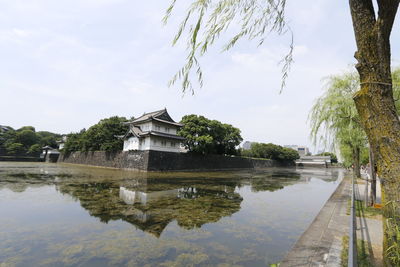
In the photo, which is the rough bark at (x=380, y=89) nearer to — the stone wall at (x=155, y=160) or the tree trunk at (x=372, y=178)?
the tree trunk at (x=372, y=178)

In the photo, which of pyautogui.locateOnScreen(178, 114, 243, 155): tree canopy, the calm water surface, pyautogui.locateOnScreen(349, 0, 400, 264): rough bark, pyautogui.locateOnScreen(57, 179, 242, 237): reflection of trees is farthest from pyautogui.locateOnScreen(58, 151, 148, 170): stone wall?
pyautogui.locateOnScreen(349, 0, 400, 264): rough bark

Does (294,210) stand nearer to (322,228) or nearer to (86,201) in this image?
(322,228)

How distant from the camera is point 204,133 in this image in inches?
1113

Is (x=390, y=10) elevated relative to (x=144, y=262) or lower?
elevated

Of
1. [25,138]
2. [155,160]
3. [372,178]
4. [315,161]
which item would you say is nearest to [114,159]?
[155,160]

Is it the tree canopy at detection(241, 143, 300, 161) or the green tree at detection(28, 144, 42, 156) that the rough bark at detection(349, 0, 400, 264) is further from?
the green tree at detection(28, 144, 42, 156)

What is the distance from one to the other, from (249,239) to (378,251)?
2217 mm

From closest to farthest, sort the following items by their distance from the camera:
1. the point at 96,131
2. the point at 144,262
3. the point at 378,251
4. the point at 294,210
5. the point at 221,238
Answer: the point at 144,262, the point at 378,251, the point at 221,238, the point at 294,210, the point at 96,131

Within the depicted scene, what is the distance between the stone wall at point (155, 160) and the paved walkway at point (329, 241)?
1898 cm

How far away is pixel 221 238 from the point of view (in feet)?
14.5

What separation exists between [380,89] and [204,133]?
26.2 m

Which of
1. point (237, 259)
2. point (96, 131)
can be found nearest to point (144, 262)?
point (237, 259)

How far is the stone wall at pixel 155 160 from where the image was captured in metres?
23.0

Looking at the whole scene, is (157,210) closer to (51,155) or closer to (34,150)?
(51,155)
